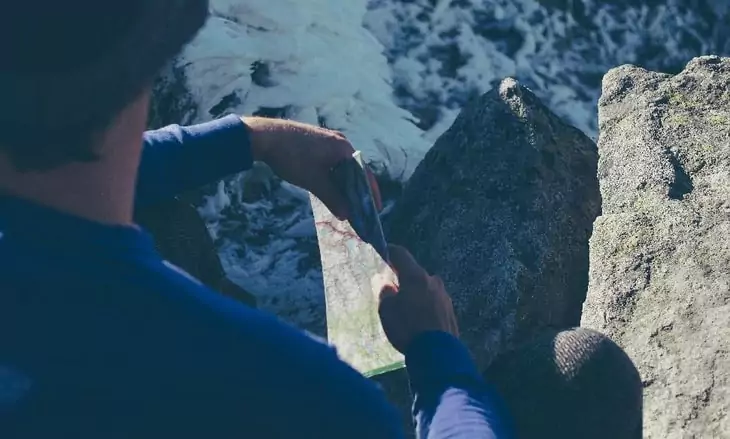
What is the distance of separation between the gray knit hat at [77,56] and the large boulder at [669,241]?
137 centimetres

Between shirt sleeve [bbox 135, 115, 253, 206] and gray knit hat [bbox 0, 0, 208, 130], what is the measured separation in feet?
3.00

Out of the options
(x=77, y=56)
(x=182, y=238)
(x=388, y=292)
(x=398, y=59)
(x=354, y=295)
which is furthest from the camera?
(x=398, y=59)

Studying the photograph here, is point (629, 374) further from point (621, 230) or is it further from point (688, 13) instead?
point (688, 13)

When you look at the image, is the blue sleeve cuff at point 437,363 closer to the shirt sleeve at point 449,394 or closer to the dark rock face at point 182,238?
the shirt sleeve at point 449,394

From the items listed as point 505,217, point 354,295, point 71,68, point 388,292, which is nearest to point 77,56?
point 71,68

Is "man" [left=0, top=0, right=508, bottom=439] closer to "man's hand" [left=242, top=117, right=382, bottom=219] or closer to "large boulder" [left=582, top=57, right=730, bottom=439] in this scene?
"man's hand" [left=242, top=117, right=382, bottom=219]

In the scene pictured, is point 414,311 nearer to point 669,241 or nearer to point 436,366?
point 436,366

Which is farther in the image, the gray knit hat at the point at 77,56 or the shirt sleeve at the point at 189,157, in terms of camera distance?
the shirt sleeve at the point at 189,157

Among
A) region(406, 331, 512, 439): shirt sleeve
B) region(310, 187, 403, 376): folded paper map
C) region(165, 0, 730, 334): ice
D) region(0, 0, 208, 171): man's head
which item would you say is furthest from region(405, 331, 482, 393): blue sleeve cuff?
region(165, 0, 730, 334): ice

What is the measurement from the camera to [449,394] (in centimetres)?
147

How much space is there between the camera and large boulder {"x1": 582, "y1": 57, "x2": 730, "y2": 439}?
2031 mm

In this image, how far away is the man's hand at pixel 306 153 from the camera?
1.91m

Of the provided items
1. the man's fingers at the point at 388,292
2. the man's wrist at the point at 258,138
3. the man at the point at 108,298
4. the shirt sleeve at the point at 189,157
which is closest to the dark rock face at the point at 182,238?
the shirt sleeve at the point at 189,157

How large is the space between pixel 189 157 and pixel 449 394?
0.68 meters
